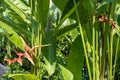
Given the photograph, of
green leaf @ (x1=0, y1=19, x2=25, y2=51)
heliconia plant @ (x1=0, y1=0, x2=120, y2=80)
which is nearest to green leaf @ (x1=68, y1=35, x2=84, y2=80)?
heliconia plant @ (x1=0, y1=0, x2=120, y2=80)

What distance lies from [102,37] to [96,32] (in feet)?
0.11

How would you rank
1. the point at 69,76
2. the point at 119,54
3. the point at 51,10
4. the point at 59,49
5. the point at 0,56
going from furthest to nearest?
the point at 0,56, the point at 59,49, the point at 51,10, the point at 119,54, the point at 69,76

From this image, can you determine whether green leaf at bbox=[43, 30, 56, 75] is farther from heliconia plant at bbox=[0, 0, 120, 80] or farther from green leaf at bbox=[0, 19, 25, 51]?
green leaf at bbox=[0, 19, 25, 51]

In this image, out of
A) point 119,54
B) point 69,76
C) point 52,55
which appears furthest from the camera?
point 119,54

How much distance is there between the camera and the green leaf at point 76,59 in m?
0.94

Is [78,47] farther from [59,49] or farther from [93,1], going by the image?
[59,49]

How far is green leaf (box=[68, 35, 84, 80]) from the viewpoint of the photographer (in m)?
0.94

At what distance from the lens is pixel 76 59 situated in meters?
0.94

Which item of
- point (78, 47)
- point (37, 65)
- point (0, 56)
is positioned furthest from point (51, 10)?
point (0, 56)

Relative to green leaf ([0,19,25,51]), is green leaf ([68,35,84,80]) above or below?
below

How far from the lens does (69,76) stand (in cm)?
81

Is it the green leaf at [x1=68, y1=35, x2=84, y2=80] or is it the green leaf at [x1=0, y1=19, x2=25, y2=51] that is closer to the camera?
the green leaf at [x1=0, y1=19, x2=25, y2=51]

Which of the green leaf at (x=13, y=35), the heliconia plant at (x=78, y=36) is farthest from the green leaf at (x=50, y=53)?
the green leaf at (x=13, y=35)

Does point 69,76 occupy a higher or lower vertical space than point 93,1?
lower
